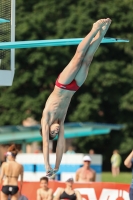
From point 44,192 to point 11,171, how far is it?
0.90 m

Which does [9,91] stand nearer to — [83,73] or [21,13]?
[21,13]

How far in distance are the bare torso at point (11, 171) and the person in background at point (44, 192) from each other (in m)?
0.63

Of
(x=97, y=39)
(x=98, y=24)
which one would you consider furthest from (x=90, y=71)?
(x=98, y=24)

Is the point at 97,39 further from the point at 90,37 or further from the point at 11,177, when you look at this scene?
the point at 11,177

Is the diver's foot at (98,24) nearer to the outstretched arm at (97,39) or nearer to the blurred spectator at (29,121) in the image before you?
the outstretched arm at (97,39)

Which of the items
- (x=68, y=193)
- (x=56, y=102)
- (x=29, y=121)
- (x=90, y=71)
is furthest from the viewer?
(x=29, y=121)

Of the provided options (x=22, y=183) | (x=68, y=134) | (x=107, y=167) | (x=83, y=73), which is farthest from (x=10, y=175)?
(x=107, y=167)

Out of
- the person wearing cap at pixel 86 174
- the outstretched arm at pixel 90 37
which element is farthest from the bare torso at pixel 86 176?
the outstretched arm at pixel 90 37

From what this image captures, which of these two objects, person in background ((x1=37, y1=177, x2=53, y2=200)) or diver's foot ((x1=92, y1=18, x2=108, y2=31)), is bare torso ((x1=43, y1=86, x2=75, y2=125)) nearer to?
diver's foot ((x1=92, y1=18, x2=108, y2=31))

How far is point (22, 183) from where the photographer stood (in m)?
14.9

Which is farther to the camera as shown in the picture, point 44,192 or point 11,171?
point 11,171

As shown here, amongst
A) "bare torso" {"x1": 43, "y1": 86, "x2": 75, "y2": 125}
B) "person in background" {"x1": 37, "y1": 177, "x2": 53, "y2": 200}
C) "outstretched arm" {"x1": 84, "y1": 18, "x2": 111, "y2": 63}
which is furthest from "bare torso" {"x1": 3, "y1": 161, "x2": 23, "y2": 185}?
"outstretched arm" {"x1": 84, "y1": 18, "x2": 111, "y2": 63}

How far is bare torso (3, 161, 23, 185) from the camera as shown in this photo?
1473cm

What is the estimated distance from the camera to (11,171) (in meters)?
14.7
